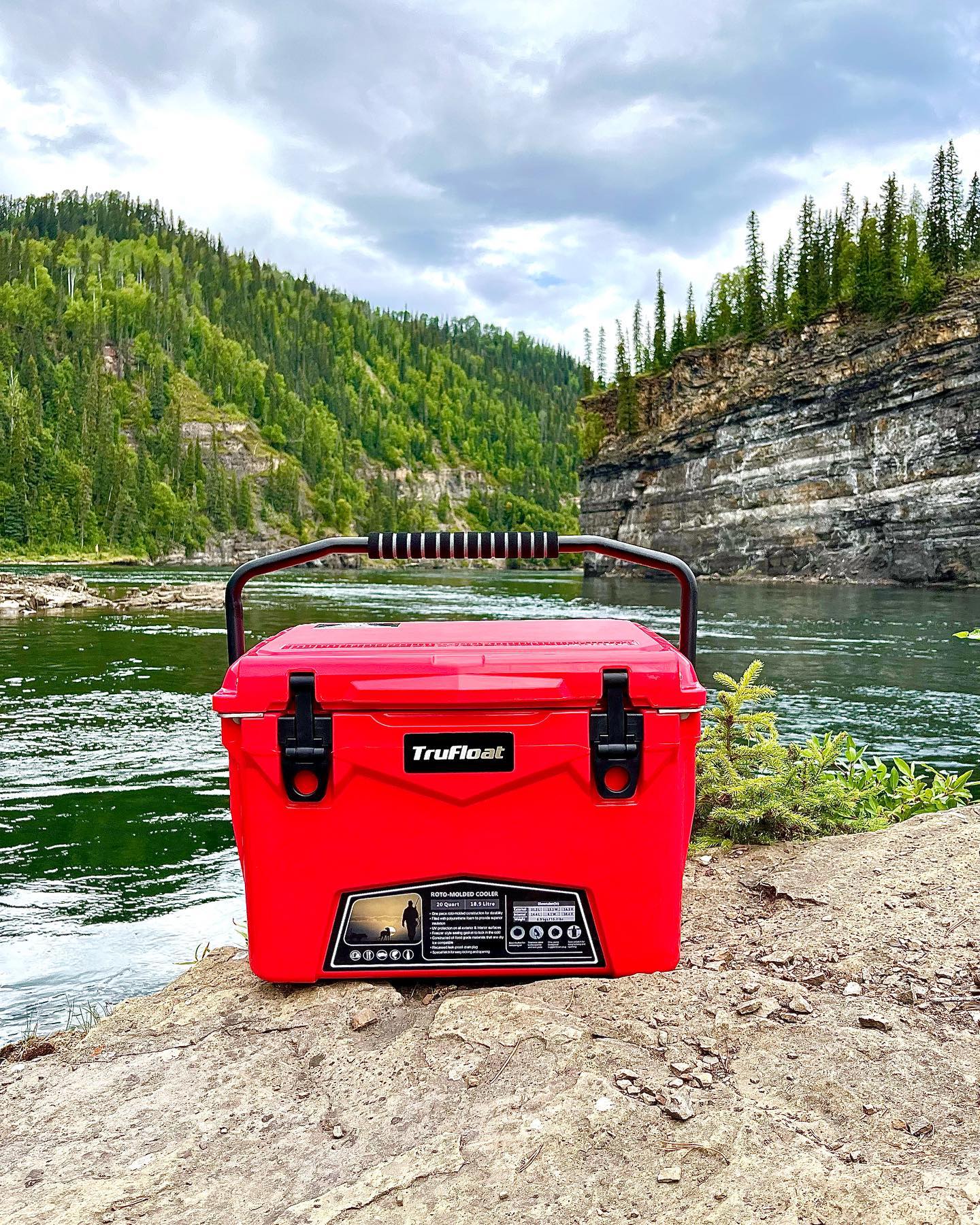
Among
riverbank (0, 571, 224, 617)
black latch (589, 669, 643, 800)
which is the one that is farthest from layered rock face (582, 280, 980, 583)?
black latch (589, 669, 643, 800)

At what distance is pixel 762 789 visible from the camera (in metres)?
4.70

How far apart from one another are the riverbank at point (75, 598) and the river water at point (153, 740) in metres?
2.49

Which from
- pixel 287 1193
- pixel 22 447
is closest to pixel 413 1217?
pixel 287 1193

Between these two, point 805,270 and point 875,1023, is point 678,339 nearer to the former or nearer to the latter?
point 805,270

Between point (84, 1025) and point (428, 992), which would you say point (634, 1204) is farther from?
point (84, 1025)

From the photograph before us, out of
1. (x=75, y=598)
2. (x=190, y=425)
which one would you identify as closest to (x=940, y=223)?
(x=75, y=598)

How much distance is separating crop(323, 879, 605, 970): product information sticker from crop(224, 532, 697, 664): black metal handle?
895 mm

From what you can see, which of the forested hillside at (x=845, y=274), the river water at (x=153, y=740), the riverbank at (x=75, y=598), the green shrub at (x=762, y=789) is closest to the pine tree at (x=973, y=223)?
the forested hillside at (x=845, y=274)

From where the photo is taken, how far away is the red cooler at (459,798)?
253 centimetres

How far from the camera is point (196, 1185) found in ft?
6.10

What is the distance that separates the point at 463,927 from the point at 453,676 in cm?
81

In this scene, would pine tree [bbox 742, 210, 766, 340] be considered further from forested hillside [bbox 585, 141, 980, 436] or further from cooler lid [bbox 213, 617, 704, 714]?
cooler lid [bbox 213, 617, 704, 714]

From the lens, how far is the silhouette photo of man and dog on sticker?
105 inches

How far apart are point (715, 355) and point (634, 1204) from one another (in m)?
74.2
